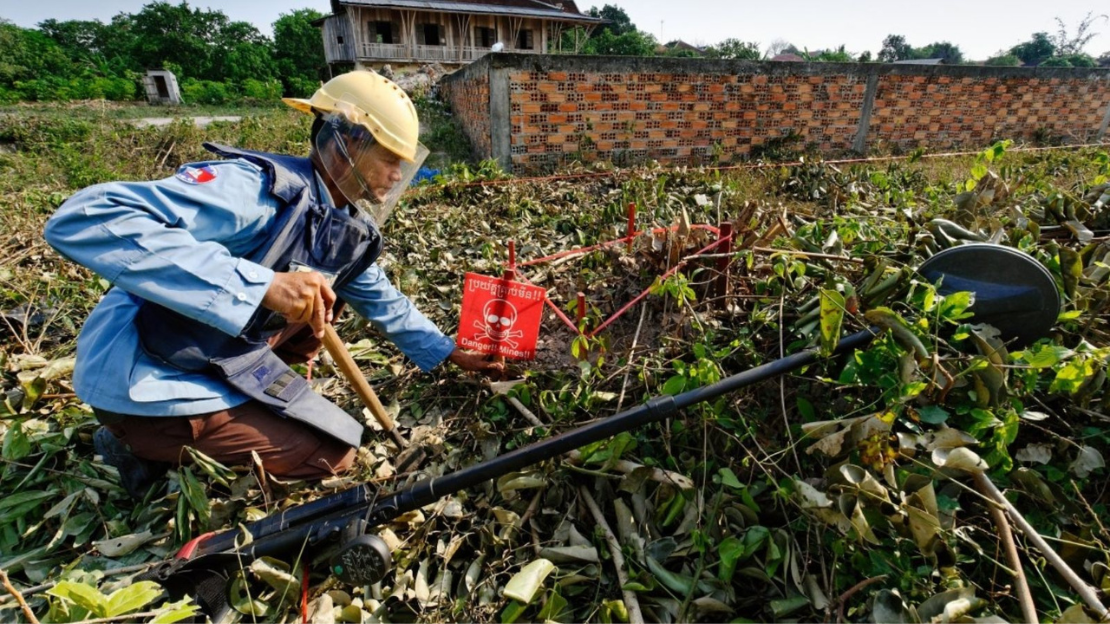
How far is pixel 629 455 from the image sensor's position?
67.6 inches

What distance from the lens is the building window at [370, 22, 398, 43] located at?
73.5 feet

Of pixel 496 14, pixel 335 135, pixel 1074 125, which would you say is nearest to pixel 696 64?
pixel 335 135

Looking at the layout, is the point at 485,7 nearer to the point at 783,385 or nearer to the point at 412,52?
the point at 412,52

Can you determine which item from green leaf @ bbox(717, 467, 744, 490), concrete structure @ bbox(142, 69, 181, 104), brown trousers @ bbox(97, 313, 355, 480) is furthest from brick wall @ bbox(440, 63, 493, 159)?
concrete structure @ bbox(142, 69, 181, 104)

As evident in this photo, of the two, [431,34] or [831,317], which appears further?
[431,34]

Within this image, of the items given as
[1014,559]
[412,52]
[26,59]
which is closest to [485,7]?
A: [412,52]

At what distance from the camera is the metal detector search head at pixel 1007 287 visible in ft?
4.79

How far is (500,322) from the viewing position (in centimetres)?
214

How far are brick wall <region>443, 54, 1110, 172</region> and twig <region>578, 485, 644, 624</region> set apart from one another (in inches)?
221

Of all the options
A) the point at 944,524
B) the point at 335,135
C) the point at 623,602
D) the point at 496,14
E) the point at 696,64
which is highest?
the point at 496,14

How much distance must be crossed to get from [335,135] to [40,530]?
181 cm

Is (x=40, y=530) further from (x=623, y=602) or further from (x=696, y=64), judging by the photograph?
(x=696, y=64)

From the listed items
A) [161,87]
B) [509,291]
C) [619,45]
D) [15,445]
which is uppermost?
[619,45]

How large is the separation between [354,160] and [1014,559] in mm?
2237
